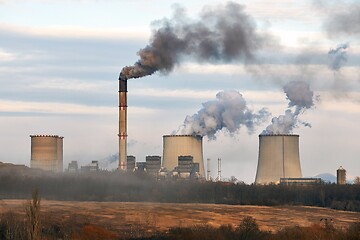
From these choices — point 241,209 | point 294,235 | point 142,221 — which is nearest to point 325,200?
point 241,209

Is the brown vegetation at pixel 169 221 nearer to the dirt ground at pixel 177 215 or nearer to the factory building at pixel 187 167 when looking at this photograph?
the dirt ground at pixel 177 215

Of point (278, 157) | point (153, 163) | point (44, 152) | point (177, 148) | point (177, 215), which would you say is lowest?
point (177, 215)

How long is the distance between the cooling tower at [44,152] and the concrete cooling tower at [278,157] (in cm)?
2848

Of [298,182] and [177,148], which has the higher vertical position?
[177,148]

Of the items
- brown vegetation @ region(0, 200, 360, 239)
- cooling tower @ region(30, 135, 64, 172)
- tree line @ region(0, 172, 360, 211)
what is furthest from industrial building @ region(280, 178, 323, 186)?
cooling tower @ region(30, 135, 64, 172)

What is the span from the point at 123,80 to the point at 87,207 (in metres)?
28.1

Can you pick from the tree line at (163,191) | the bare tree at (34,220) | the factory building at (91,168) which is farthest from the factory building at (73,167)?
the bare tree at (34,220)

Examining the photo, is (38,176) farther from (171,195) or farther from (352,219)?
(352,219)

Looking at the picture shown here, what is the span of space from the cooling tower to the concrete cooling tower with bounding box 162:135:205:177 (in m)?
14.8

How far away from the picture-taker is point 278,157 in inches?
4247

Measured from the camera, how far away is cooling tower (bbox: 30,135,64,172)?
121312mm

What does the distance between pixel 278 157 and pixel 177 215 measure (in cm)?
2793

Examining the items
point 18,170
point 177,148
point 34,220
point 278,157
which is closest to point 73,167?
point 18,170

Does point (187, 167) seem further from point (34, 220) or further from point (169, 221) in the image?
point (34, 220)
